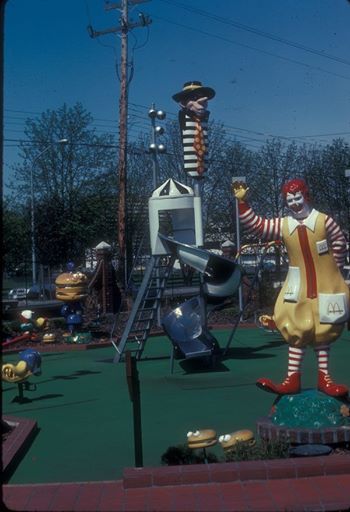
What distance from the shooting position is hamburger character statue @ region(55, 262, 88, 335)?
704 inches

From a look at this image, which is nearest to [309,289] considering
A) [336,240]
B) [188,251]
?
[336,240]

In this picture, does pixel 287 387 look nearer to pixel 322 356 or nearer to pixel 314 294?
pixel 322 356

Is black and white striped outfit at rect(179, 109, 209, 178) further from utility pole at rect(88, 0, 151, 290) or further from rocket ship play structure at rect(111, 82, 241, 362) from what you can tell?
utility pole at rect(88, 0, 151, 290)

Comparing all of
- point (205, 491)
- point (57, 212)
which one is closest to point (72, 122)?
point (57, 212)

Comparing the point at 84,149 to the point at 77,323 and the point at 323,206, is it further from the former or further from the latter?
the point at 77,323

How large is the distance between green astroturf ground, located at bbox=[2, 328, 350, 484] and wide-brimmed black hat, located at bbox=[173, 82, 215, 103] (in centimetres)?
442

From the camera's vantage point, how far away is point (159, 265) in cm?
1384

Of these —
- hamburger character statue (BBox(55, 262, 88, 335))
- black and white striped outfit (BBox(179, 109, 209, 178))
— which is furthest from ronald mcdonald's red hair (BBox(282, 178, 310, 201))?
hamburger character statue (BBox(55, 262, 88, 335))

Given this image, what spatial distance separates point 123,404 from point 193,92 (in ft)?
19.3

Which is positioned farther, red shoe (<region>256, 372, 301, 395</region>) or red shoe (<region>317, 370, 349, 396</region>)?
red shoe (<region>256, 372, 301, 395</region>)

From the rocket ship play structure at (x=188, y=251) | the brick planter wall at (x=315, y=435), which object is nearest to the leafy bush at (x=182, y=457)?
the brick planter wall at (x=315, y=435)

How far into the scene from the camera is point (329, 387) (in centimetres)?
748

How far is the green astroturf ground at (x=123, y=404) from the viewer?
7.28 metres

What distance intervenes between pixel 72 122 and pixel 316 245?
25307 millimetres
